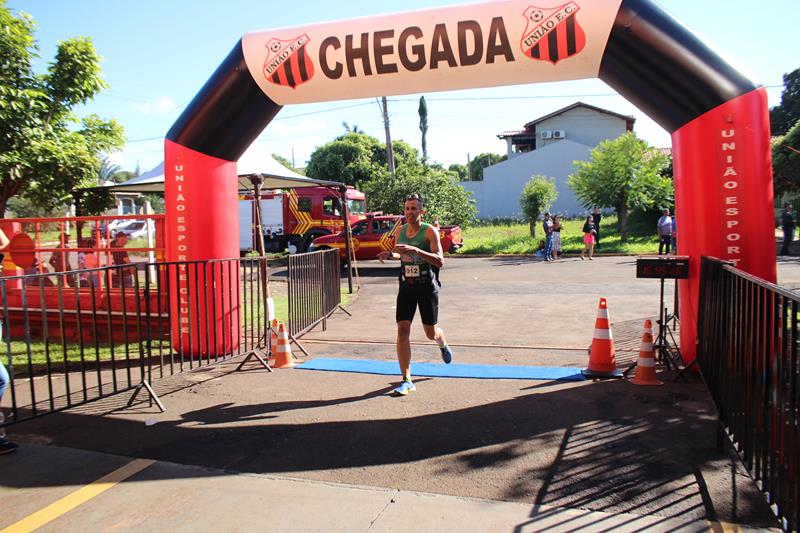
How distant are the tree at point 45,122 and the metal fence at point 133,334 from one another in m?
1.81

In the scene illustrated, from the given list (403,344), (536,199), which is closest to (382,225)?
(536,199)

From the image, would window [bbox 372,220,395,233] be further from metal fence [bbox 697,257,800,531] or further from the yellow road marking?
the yellow road marking

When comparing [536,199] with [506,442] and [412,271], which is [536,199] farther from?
[506,442]

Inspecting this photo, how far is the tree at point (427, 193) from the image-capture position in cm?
2680

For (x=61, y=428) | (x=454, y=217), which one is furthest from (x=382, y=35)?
(x=454, y=217)

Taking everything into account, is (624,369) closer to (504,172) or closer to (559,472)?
(559,472)

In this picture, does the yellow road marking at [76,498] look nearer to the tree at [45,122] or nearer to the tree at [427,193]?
the tree at [45,122]

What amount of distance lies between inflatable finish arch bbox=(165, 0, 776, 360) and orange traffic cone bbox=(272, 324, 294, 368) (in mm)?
838

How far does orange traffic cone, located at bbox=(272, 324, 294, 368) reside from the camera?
22.5 feet

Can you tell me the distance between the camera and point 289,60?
6676 millimetres

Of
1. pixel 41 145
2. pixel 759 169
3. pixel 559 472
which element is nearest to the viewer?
pixel 559 472

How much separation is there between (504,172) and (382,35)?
3851 centimetres

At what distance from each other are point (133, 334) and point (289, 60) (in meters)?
4.96

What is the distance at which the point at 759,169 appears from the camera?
5469mm
